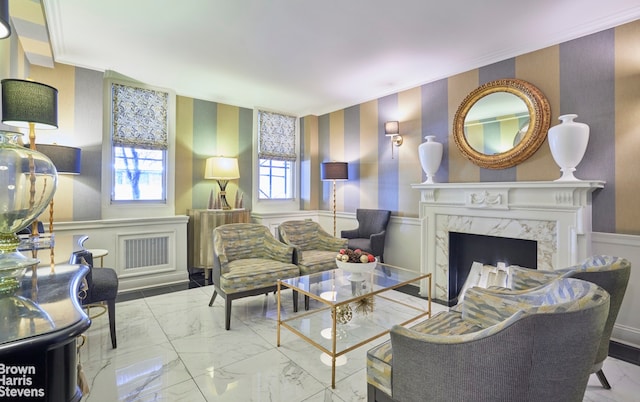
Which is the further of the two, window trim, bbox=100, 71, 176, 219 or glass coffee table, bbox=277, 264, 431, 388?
window trim, bbox=100, 71, 176, 219

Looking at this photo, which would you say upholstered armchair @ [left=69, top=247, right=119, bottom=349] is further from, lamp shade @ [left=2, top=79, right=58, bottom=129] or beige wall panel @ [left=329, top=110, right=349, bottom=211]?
beige wall panel @ [left=329, top=110, right=349, bottom=211]

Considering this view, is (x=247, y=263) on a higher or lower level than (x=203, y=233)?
lower

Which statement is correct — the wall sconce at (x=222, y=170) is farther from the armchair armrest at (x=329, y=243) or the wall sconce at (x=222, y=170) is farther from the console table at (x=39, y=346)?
the console table at (x=39, y=346)

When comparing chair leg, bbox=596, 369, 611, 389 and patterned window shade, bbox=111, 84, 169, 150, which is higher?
patterned window shade, bbox=111, 84, 169, 150

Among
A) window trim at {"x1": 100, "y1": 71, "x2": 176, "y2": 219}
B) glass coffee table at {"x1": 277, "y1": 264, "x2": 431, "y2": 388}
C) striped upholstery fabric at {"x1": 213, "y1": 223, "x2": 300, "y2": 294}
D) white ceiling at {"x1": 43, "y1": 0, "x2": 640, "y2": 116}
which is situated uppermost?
white ceiling at {"x1": 43, "y1": 0, "x2": 640, "y2": 116}

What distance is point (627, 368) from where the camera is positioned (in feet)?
7.07

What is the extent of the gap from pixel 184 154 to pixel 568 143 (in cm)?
442

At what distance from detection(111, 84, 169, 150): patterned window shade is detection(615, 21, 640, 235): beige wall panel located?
4.86 metres

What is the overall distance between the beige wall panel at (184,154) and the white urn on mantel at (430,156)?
319 centimetres

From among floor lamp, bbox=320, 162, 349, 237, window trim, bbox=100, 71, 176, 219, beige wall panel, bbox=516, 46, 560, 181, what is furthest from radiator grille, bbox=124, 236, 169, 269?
beige wall panel, bbox=516, 46, 560, 181

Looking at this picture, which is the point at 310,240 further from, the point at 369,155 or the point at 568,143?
the point at 568,143

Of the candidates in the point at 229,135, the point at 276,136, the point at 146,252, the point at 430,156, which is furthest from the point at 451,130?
the point at 146,252

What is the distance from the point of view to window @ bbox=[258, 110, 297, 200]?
5195 millimetres

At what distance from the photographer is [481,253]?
3.40m
